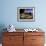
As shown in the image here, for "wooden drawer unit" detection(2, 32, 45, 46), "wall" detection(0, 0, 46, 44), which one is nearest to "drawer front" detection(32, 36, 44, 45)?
"wooden drawer unit" detection(2, 32, 45, 46)

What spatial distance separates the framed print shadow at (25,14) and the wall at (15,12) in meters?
0.10

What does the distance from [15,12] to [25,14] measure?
1.15ft

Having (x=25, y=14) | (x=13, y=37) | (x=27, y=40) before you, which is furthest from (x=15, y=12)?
(x=27, y=40)

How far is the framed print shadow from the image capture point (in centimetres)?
455

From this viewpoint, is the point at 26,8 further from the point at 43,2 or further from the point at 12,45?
the point at 12,45

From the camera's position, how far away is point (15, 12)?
4570mm

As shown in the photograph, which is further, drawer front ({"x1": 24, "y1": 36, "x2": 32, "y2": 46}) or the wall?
the wall

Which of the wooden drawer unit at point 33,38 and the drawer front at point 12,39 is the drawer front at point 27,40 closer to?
the wooden drawer unit at point 33,38

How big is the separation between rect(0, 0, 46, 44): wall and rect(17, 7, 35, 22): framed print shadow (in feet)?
0.34

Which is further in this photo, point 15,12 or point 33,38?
point 15,12

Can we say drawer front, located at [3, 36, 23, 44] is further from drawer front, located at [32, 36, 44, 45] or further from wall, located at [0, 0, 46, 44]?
wall, located at [0, 0, 46, 44]

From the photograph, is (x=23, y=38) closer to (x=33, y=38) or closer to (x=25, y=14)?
(x=33, y=38)

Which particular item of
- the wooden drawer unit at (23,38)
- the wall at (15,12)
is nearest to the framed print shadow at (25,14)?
the wall at (15,12)

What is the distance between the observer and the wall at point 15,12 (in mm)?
4551
